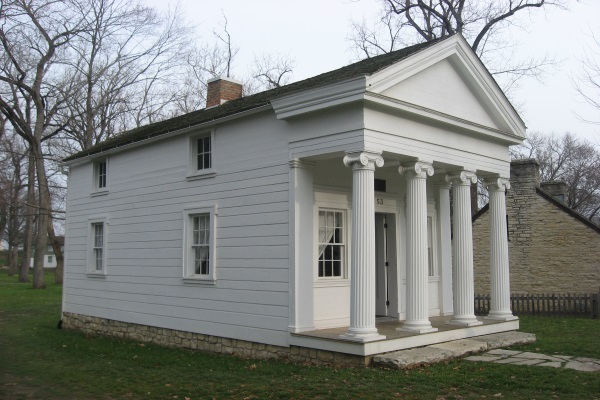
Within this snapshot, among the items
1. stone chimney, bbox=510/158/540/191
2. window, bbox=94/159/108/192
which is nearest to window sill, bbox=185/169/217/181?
window, bbox=94/159/108/192

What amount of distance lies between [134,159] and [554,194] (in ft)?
53.6

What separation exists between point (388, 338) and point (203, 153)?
6.34m

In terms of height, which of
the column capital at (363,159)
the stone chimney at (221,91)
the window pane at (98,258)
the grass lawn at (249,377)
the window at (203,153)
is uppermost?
the stone chimney at (221,91)

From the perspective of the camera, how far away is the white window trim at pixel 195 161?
43.9ft

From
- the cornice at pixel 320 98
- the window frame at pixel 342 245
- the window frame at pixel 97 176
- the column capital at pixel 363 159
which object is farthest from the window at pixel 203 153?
the window frame at pixel 97 176

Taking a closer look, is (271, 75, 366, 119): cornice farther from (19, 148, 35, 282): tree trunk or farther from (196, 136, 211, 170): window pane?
(19, 148, 35, 282): tree trunk

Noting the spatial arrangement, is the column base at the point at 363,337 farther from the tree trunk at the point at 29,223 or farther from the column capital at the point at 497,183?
the tree trunk at the point at 29,223

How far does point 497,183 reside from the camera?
13.9m

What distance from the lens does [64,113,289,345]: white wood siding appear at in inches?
460

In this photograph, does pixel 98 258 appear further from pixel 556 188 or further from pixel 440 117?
pixel 556 188

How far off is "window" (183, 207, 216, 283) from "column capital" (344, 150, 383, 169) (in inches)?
159

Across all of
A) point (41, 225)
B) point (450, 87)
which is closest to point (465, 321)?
point (450, 87)

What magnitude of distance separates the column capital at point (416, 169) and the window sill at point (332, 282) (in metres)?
2.58

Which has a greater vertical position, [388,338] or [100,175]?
[100,175]
